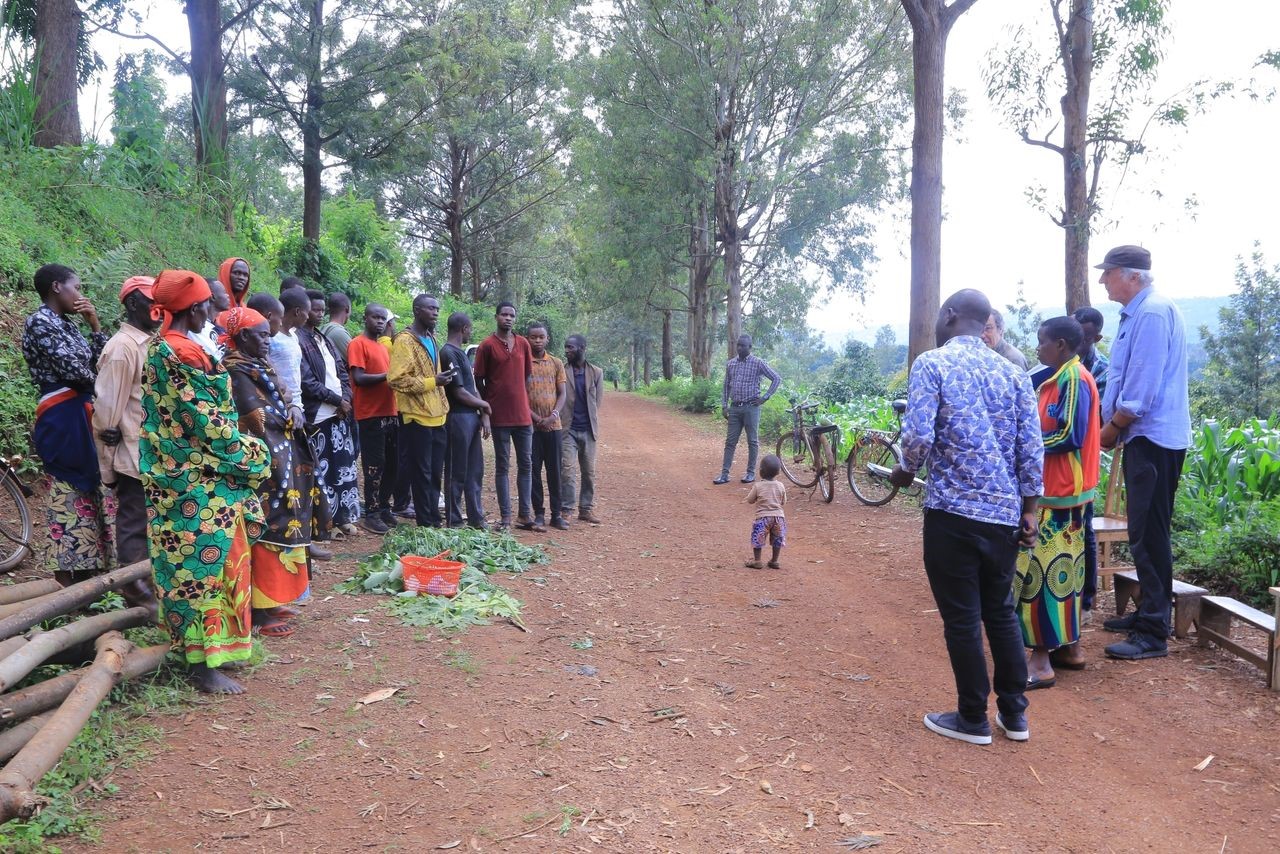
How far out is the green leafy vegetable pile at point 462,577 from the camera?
5.38 metres

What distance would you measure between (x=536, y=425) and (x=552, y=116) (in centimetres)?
2142

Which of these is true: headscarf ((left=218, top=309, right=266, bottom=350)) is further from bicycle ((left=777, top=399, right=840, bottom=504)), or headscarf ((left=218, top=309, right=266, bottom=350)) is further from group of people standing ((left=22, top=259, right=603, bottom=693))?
bicycle ((left=777, top=399, right=840, bottom=504))

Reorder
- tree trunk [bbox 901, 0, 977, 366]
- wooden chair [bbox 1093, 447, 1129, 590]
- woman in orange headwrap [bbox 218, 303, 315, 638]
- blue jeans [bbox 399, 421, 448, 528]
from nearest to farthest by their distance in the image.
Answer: woman in orange headwrap [bbox 218, 303, 315, 638], wooden chair [bbox 1093, 447, 1129, 590], blue jeans [bbox 399, 421, 448, 528], tree trunk [bbox 901, 0, 977, 366]

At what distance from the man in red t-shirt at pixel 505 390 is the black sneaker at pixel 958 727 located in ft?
15.5

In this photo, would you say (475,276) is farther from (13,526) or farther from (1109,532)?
(1109,532)

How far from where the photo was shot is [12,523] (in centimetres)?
566

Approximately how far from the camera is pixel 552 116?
27062 mm

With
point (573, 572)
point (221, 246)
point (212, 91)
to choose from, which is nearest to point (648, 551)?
point (573, 572)

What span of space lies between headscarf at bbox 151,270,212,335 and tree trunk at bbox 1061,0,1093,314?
11.8 meters

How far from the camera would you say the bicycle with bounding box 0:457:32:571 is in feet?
17.9

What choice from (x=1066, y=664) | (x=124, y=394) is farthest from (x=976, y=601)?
(x=124, y=394)

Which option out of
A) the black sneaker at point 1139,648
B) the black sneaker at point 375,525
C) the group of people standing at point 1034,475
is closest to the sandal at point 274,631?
the black sneaker at point 375,525

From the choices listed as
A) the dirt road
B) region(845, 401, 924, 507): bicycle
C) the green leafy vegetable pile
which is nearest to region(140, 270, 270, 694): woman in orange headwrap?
the dirt road

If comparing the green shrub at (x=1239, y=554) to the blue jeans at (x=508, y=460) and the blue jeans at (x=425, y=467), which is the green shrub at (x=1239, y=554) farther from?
the blue jeans at (x=425, y=467)
